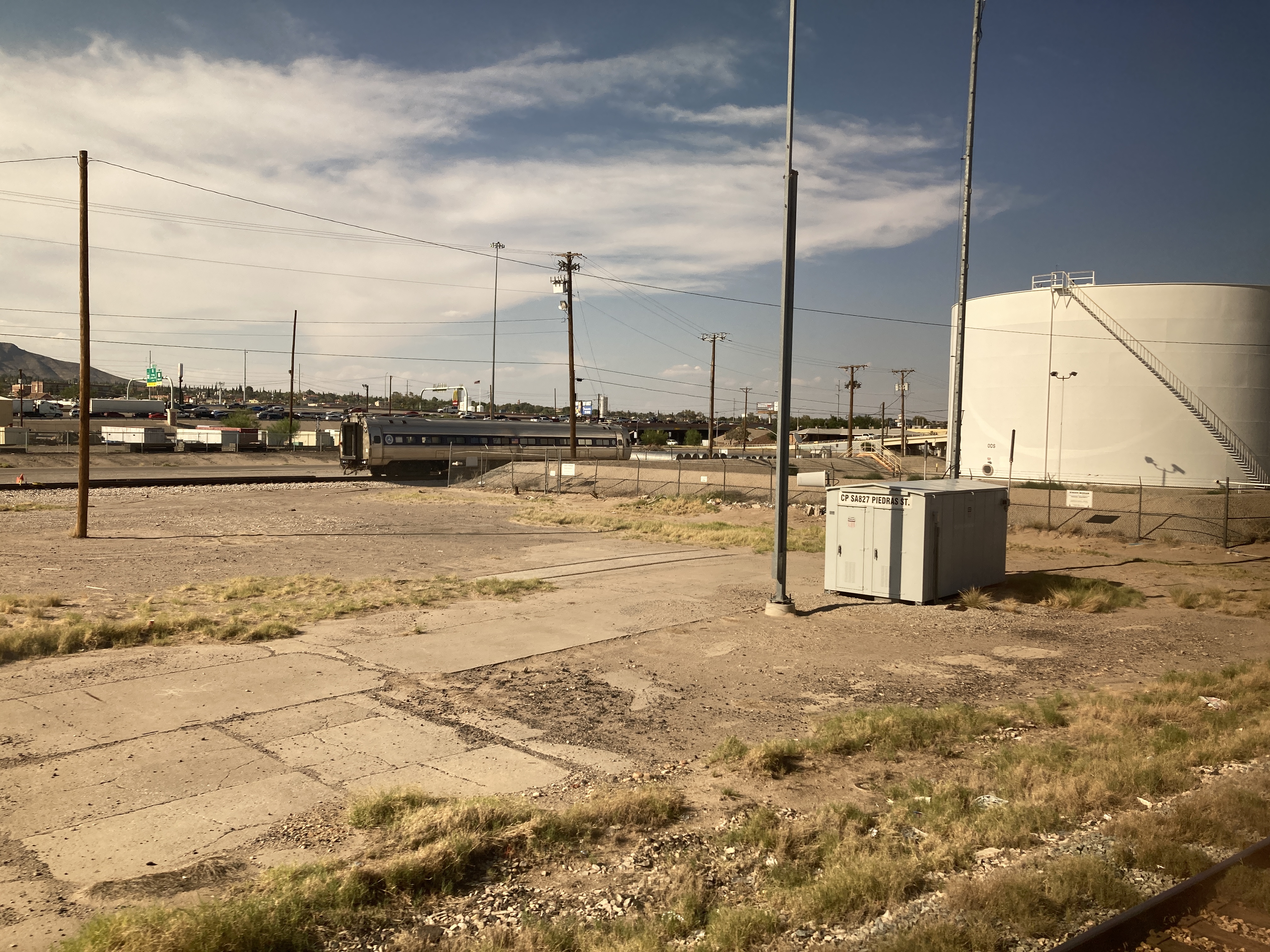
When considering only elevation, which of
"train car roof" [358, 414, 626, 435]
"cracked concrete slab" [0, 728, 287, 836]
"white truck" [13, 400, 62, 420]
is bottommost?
"cracked concrete slab" [0, 728, 287, 836]

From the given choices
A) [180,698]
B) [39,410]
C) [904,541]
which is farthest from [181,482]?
[39,410]

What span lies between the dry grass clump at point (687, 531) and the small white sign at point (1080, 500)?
8.17 meters

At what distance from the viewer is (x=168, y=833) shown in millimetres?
6172

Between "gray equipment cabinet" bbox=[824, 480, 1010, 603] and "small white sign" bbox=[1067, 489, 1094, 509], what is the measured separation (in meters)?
13.0

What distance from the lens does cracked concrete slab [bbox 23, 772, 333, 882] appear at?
5.64 meters

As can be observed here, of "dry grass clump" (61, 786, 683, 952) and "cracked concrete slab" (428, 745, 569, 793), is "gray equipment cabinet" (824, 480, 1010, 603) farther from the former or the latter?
"dry grass clump" (61, 786, 683, 952)

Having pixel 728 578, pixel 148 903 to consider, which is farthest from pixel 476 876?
pixel 728 578

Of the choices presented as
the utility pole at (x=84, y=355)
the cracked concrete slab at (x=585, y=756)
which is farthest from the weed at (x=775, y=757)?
the utility pole at (x=84, y=355)

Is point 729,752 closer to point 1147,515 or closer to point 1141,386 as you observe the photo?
point 1147,515

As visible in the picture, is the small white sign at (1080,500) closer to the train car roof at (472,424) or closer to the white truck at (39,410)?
the train car roof at (472,424)

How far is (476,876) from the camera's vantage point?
222 inches

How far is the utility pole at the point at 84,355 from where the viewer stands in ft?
73.7

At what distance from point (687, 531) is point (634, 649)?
1546 centimetres

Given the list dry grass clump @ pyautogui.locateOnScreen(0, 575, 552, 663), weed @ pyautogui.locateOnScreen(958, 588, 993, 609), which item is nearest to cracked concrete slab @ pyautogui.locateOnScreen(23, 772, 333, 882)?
dry grass clump @ pyautogui.locateOnScreen(0, 575, 552, 663)
